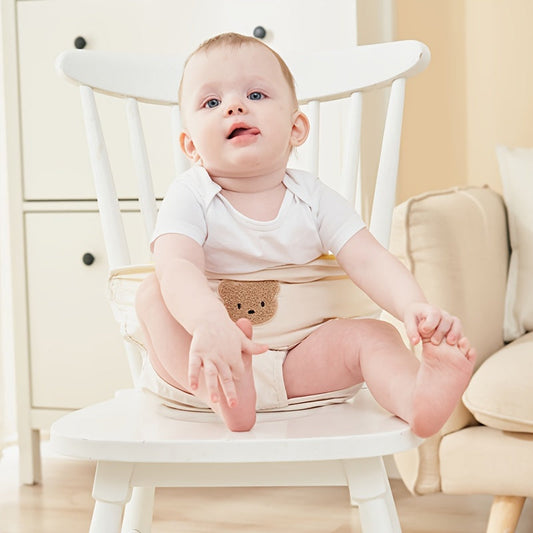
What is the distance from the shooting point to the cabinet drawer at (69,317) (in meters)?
1.78

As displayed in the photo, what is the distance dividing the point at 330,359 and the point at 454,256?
56 centimetres

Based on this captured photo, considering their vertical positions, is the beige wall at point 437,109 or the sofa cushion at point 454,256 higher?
the beige wall at point 437,109

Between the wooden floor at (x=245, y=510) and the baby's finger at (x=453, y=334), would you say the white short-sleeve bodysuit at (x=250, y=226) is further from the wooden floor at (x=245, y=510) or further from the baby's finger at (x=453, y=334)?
the wooden floor at (x=245, y=510)

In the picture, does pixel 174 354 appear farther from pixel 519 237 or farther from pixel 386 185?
pixel 519 237

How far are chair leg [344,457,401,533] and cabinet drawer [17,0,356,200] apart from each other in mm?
1016

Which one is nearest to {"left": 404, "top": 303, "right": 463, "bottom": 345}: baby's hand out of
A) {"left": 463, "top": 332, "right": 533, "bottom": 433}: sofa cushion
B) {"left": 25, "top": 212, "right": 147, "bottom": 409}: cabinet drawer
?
{"left": 463, "top": 332, "right": 533, "bottom": 433}: sofa cushion

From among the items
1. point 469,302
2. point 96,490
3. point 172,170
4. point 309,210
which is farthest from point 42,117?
point 96,490

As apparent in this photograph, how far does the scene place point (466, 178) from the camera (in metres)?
2.10

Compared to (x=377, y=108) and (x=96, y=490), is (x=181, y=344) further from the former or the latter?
(x=377, y=108)

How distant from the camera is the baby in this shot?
2.48 feet

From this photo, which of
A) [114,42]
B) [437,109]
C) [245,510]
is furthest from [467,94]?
[245,510]

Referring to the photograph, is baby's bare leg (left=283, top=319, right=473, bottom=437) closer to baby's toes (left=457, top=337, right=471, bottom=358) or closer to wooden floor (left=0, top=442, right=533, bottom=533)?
baby's toes (left=457, top=337, right=471, bottom=358)

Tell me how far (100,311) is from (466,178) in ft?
2.86

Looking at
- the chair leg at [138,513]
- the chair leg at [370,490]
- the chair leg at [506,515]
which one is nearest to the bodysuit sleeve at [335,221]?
the chair leg at [370,490]
